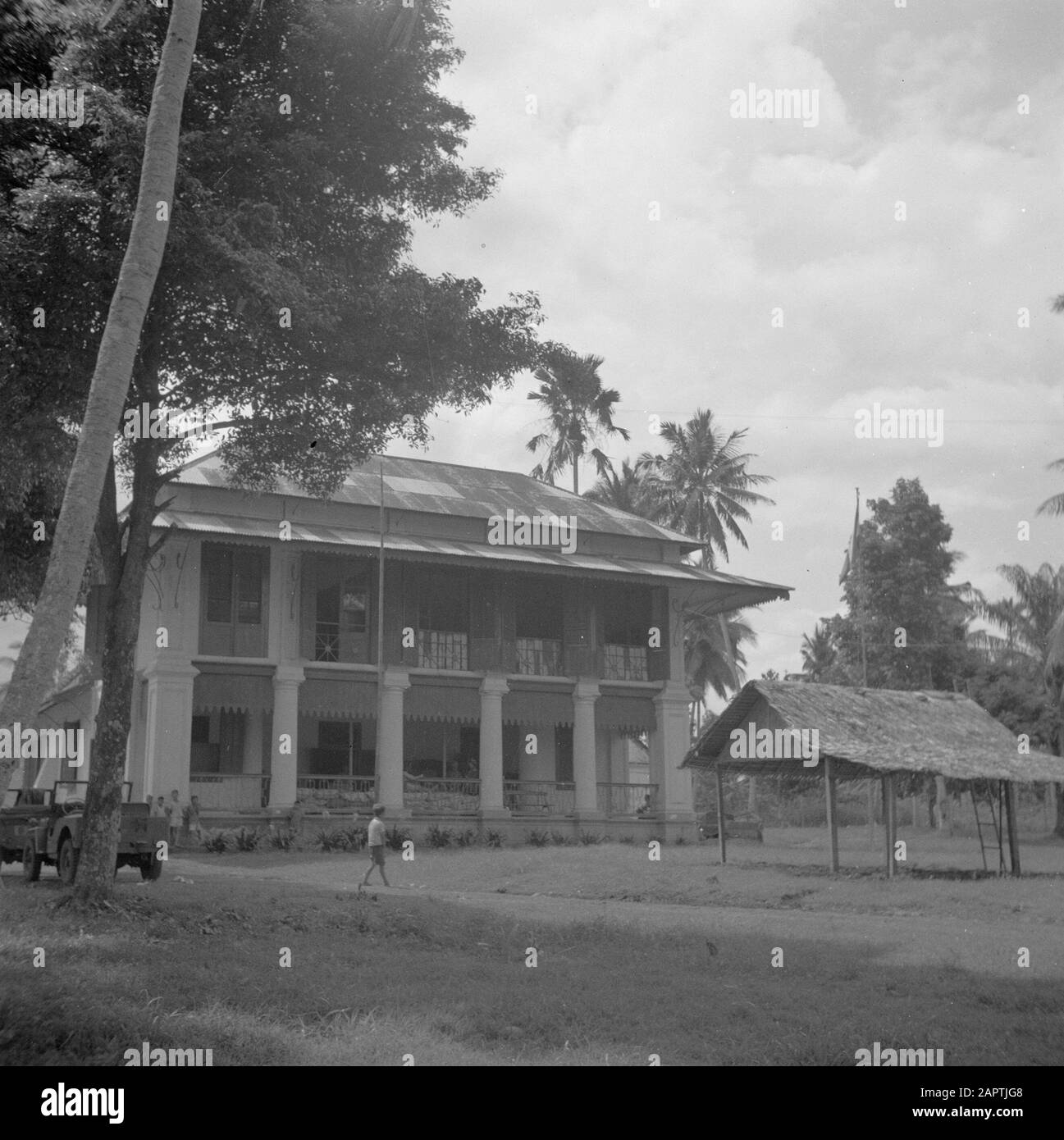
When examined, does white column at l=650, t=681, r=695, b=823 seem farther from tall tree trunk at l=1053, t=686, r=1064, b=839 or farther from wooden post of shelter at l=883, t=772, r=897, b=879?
tall tree trunk at l=1053, t=686, r=1064, b=839

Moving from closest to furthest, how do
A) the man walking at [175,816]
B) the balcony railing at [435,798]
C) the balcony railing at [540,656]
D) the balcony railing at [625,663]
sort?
the man walking at [175,816]
the balcony railing at [435,798]
the balcony railing at [540,656]
the balcony railing at [625,663]

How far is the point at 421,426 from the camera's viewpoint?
1555 cm

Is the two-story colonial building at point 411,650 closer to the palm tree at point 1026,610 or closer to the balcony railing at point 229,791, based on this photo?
the balcony railing at point 229,791

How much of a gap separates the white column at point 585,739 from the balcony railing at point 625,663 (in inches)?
44.9

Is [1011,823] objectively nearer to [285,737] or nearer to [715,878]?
[715,878]

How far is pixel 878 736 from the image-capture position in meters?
21.8

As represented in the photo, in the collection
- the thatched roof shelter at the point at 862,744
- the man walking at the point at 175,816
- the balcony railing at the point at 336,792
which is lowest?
the man walking at the point at 175,816

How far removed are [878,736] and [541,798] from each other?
1183cm

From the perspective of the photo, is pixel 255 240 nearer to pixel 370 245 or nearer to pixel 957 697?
pixel 370 245

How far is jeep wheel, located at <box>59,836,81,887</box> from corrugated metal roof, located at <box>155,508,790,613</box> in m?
8.93

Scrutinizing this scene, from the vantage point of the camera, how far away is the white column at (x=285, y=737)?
28016 millimetres

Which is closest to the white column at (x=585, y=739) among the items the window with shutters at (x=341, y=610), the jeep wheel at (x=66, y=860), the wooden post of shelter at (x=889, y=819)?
the window with shutters at (x=341, y=610)

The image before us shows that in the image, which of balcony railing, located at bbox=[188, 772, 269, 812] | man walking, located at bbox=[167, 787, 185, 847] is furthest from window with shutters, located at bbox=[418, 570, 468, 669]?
man walking, located at bbox=[167, 787, 185, 847]
